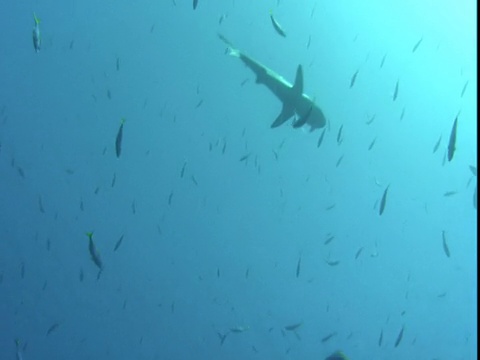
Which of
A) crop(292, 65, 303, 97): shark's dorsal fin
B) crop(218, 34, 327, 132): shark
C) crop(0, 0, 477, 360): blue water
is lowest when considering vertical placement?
crop(0, 0, 477, 360): blue water

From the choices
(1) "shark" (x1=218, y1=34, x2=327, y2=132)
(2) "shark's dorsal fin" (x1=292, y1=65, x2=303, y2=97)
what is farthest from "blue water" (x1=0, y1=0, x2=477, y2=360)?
(2) "shark's dorsal fin" (x1=292, y1=65, x2=303, y2=97)

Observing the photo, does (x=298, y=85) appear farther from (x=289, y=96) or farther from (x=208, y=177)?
(x=208, y=177)

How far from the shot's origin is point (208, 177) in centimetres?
2738

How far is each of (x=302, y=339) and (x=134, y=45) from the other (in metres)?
14.4

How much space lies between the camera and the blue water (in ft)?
70.6

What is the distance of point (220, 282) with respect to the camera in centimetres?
2564

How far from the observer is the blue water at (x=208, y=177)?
2153 cm

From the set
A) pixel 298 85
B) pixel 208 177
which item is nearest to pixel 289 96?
pixel 298 85

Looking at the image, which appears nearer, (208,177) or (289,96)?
(289,96)

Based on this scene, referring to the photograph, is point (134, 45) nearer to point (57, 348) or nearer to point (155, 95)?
point (155, 95)

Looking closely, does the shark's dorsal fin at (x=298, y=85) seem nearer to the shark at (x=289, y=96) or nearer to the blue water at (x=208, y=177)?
the shark at (x=289, y=96)

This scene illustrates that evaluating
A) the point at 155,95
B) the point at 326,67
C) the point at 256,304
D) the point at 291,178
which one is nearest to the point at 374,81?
the point at 326,67

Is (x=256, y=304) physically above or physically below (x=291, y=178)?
below

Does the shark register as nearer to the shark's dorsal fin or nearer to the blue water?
the shark's dorsal fin
